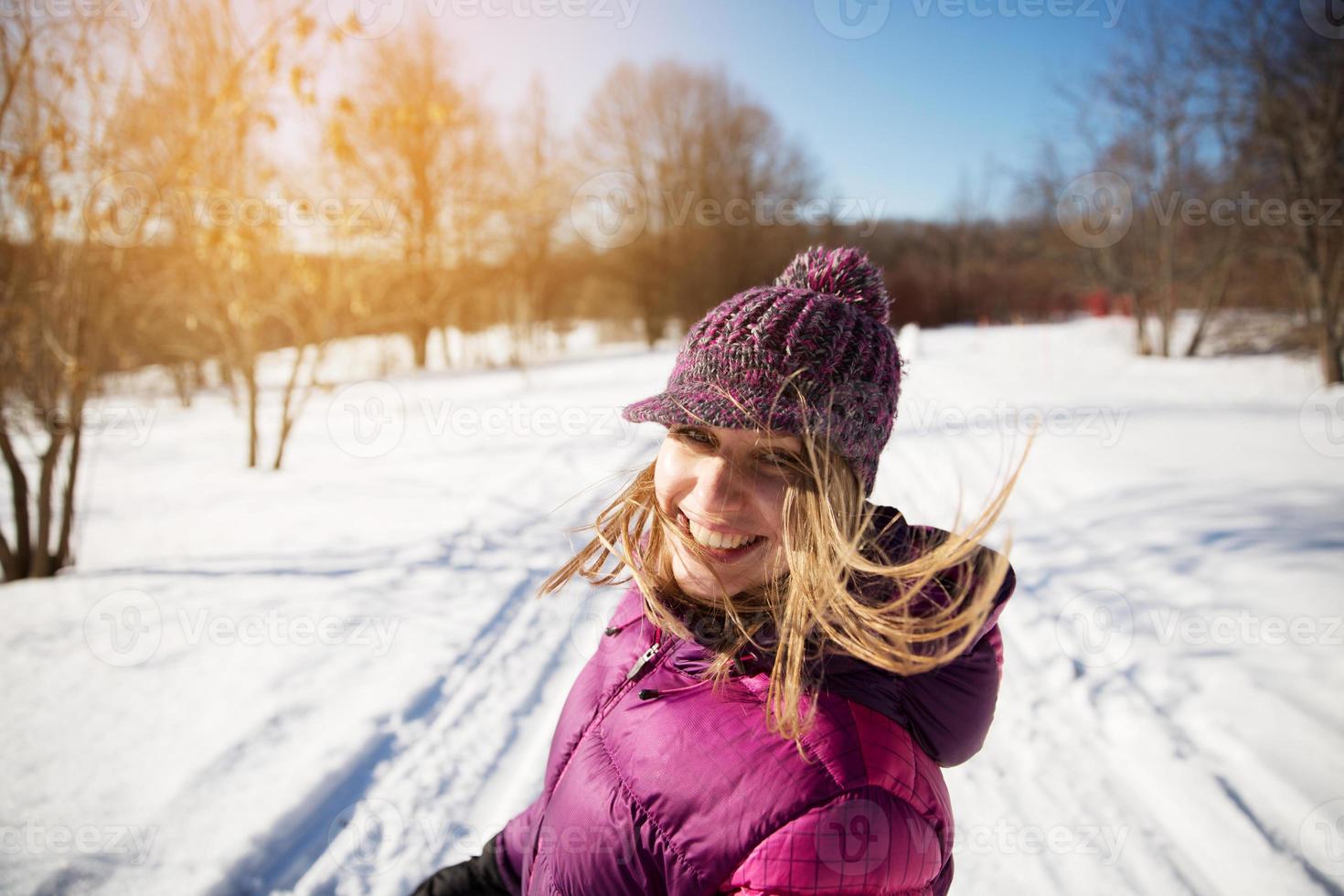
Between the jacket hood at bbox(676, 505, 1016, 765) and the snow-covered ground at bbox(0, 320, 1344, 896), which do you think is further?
the snow-covered ground at bbox(0, 320, 1344, 896)

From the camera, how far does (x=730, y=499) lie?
1.00m

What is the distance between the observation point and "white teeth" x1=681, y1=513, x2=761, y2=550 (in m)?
1.02

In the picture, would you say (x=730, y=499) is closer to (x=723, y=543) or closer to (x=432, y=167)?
(x=723, y=543)

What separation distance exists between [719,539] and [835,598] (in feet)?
0.70

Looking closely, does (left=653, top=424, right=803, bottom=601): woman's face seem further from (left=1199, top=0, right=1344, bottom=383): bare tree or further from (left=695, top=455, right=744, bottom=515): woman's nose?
(left=1199, top=0, right=1344, bottom=383): bare tree

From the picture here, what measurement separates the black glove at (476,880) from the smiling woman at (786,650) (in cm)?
39

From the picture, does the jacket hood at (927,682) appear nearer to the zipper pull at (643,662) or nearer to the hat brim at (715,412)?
the zipper pull at (643,662)

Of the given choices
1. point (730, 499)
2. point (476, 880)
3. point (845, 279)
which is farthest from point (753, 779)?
point (476, 880)

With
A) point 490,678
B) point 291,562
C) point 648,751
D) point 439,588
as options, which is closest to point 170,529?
point 291,562

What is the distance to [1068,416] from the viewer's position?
26.5 feet

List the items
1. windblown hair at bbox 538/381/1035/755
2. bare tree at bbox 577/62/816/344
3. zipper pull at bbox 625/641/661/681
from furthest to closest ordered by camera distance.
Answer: bare tree at bbox 577/62/816/344 < zipper pull at bbox 625/641/661/681 < windblown hair at bbox 538/381/1035/755

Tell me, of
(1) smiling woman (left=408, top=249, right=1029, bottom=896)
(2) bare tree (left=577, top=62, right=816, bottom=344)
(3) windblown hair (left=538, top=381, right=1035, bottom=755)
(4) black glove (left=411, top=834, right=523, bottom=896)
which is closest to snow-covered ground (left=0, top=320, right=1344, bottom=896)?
(3) windblown hair (left=538, top=381, right=1035, bottom=755)

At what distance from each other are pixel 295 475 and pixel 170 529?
6.86ft

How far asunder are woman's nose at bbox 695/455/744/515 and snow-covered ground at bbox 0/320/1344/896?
44 cm
